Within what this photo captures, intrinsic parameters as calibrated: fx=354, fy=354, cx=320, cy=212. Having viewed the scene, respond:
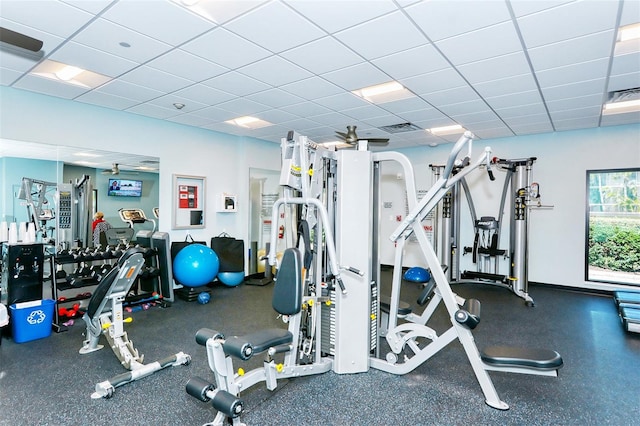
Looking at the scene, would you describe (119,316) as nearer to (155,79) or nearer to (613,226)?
(155,79)

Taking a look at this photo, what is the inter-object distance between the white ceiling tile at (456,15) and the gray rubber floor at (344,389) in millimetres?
2616

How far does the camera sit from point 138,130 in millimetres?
4867

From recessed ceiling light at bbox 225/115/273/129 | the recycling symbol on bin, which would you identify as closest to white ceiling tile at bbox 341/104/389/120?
recessed ceiling light at bbox 225/115/273/129

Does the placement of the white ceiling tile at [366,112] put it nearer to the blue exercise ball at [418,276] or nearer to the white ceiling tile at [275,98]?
the white ceiling tile at [275,98]

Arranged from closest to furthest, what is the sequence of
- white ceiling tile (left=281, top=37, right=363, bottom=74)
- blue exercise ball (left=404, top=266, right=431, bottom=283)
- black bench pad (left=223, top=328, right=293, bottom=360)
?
1. black bench pad (left=223, top=328, right=293, bottom=360)
2. white ceiling tile (left=281, top=37, right=363, bottom=74)
3. blue exercise ball (left=404, top=266, right=431, bottom=283)

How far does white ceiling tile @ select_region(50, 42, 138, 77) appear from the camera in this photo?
288 centimetres

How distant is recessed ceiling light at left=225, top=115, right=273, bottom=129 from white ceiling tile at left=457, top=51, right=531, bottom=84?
9.65ft

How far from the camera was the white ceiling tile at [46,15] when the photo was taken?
2.25m

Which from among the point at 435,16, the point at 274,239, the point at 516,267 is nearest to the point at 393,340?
the point at 274,239

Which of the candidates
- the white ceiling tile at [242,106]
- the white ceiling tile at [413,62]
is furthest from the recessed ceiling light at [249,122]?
the white ceiling tile at [413,62]

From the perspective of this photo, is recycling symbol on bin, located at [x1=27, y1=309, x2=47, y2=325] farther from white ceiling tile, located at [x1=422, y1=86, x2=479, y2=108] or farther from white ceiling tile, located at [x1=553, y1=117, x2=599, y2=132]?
white ceiling tile, located at [x1=553, y1=117, x2=599, y2=132]

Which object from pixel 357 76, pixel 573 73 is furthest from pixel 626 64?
pixel 357 76

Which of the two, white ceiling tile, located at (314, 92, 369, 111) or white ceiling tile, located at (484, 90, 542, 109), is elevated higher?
white ceiling tile, located at (314, 92, 369, 111)

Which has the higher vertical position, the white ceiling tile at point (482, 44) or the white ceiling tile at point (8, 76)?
the white ceiling tile at point (8, 76)
